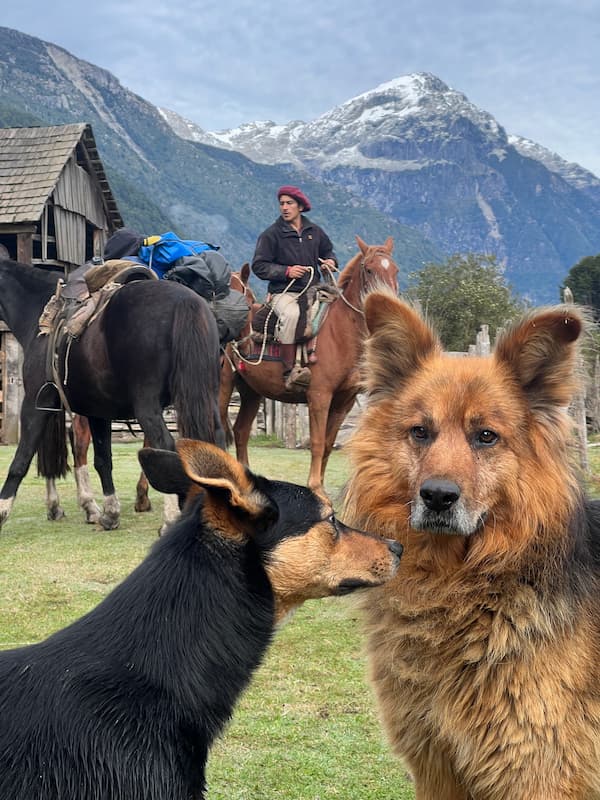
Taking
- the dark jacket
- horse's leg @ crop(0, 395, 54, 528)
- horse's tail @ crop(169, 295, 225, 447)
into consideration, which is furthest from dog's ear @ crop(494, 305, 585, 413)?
the dark jacket

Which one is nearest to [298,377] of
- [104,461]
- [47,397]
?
[104,461]

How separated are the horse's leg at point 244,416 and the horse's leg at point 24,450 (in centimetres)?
361

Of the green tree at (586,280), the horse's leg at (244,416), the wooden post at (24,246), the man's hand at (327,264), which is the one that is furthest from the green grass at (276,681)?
the green tree at (586,280)

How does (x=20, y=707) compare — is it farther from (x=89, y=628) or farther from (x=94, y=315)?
(x=94, y=315)

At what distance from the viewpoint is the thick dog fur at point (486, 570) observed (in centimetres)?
278

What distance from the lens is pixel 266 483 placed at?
10.2 feet

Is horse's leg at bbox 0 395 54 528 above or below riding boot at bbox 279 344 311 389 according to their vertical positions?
below

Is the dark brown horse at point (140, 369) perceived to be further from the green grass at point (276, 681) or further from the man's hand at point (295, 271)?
the man's hand at point (295, 271)

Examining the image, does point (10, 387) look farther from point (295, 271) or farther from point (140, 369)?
point (140, 369)

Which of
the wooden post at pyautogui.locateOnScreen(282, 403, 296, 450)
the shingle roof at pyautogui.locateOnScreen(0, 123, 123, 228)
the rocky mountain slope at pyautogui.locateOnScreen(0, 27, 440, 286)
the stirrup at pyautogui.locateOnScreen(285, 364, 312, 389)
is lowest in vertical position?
the wooden post at pyautogui.locateOnScreen(282, 403, 296, 450)

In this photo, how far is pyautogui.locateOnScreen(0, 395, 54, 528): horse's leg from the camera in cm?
801

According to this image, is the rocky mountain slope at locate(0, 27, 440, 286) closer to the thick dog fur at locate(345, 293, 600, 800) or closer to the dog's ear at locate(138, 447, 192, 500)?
the dog's ear at locate(138, 447, 192, 500)

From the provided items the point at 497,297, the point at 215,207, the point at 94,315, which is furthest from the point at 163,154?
the point at 94,315

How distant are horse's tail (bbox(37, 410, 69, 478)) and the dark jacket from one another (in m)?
3.16
